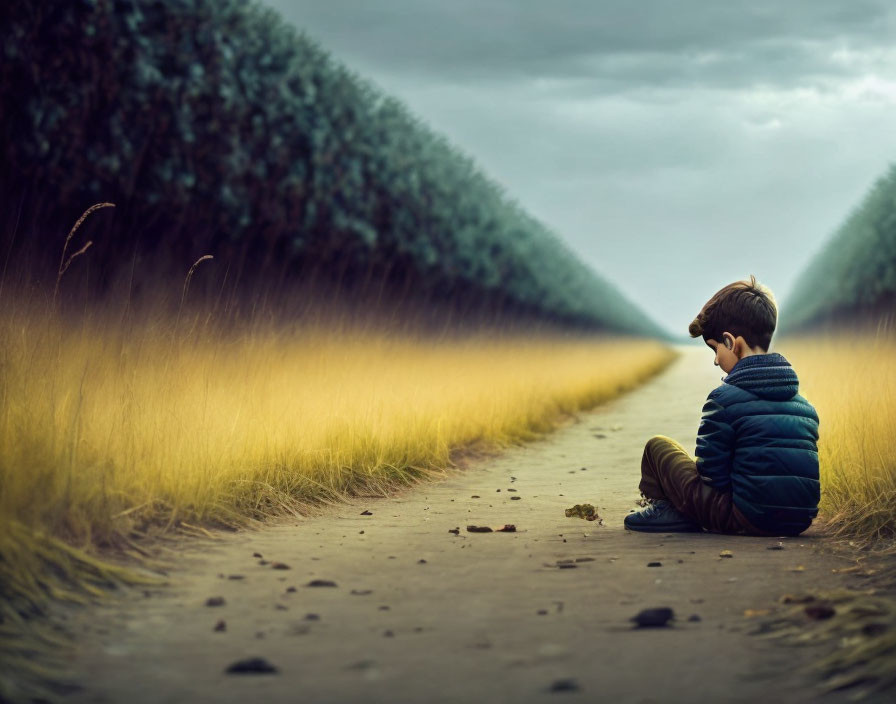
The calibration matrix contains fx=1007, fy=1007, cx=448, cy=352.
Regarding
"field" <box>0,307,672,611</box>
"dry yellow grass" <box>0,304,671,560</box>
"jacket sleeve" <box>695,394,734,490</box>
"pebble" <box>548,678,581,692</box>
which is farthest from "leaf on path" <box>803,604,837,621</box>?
"dry yellow grass" <box>0,304,671,560</box>

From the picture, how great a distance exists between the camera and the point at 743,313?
17.1 feet

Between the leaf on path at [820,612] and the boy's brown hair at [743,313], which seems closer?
the leaf on path at [820,612]

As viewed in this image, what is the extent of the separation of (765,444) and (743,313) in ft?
2.26

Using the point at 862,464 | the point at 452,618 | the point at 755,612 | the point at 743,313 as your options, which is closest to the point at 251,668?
the point at 452,618

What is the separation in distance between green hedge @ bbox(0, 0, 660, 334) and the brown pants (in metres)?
7.00

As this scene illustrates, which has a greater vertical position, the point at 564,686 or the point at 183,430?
the point at 183,430

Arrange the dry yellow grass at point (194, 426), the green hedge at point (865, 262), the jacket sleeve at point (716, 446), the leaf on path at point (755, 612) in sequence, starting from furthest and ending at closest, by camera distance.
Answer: the green hedge at point (865, 262) < the jacket sleeve at point (716, 446) < the dry yellow grass at point (194, 426) < the leaf on path at point (755, 612)

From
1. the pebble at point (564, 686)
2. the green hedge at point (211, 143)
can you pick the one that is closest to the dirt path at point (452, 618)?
the pebble at point (564, 686)

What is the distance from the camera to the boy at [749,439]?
16.6 feet

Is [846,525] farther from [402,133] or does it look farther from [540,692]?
[402,133]

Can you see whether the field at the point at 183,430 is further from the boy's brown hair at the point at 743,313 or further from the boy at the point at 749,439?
the boy's brown hair at the point at 743,313

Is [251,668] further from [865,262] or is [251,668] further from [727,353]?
[865,262]

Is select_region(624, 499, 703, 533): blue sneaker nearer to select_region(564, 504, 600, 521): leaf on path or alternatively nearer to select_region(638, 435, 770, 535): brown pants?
select_region(638, 435, 770, 535): brown pants

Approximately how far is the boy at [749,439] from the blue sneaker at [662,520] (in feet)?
0.26
